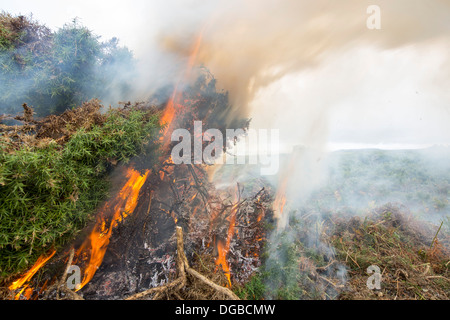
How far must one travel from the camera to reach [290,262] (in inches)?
233

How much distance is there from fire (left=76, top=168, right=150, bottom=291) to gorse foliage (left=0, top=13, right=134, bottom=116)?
12.7 feet

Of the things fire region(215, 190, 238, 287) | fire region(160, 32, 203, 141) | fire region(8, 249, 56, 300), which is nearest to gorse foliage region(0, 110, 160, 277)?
fire region(8, 249, 56, 300)

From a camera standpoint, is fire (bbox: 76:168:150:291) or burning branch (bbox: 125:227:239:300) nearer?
burning branch (bbox: 125:227:239:300)

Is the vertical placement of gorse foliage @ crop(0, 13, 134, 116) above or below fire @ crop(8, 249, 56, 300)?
above

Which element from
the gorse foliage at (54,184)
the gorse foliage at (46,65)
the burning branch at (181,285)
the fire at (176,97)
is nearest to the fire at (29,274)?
the gorse foliage at (54,184)

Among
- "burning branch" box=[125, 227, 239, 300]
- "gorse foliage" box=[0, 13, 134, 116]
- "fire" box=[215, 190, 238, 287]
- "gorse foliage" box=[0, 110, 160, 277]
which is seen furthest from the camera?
"fire" box=[215, 190, 238, 287]

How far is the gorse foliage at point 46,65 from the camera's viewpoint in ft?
18.5

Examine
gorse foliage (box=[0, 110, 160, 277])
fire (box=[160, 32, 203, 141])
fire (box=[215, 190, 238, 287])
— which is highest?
fire (box=[160, 32, 203, 141])

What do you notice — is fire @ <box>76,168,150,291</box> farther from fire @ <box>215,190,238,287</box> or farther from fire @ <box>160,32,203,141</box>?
fire @ <box>215,190,238,287</box>

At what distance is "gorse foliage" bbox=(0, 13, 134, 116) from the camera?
222 inches

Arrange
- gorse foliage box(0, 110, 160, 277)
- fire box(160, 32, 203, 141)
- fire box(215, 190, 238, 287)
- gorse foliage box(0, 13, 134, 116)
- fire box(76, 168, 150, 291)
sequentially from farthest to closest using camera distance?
fire box(160, 32, 203, 141) → fire box(215, 190, 238, 287) → fire box(76, 168, 150, 291) → gorse foliage box(0, 13, 134, 116) → gorse foliage box(0, 110, 160, 277)

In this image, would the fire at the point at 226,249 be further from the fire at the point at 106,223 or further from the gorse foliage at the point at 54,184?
the gorse foliage at the point at 54,184

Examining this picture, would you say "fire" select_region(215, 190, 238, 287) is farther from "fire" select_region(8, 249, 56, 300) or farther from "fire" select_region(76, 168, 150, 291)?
"fire" select_region(8, 249, 56, 300)
